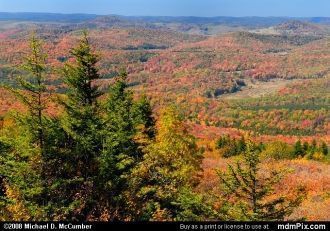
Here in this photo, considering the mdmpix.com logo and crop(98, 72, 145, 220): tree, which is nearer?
the mdmpix.com logo

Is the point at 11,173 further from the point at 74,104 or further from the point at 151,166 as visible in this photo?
the point at 151,166

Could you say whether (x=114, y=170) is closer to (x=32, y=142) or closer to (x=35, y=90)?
(x=32, y=142)

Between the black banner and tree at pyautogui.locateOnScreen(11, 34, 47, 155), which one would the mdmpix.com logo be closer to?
the black banner

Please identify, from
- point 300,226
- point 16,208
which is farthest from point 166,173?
point 300,226

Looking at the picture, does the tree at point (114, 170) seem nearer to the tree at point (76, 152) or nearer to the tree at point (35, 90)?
the tree at point (76, 152)

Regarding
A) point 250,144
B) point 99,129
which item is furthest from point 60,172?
point 250,144

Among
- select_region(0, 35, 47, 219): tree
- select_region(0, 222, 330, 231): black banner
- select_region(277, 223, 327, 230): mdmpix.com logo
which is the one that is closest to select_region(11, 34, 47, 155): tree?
select_region(0, 35, 47, 219): tree
